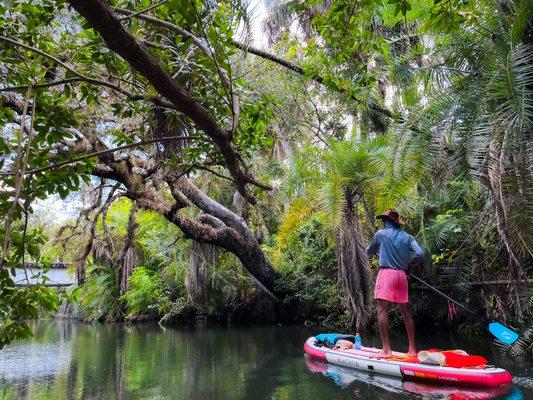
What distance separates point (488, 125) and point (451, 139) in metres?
0.83

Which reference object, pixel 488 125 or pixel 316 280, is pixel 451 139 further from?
pixel 316 280

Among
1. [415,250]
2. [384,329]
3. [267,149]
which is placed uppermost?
[267,149]

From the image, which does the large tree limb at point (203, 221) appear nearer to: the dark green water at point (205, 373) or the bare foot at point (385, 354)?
the dark green water at point (205, 373)

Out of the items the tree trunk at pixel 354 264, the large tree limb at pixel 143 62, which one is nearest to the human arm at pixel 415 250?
the tree trunk at pixel 354 264

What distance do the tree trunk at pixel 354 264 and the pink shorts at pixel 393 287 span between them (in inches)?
130

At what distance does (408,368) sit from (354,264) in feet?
14.0

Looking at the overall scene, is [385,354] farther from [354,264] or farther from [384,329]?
[354,264]

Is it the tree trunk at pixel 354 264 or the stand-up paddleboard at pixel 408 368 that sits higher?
the tree trunk at pixel 354 264

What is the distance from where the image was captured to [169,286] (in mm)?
18328

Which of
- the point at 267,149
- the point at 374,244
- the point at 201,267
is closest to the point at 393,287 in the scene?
the point at 374,244

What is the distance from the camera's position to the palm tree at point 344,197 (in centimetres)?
1034

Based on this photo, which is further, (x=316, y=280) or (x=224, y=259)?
(x=224, y=259)

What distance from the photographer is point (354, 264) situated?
1089 cm

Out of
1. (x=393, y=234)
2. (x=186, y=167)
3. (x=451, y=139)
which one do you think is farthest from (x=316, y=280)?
(x=186, y=167)
